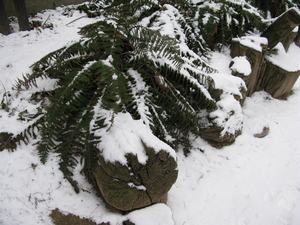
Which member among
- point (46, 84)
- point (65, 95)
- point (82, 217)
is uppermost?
point (65, 95)

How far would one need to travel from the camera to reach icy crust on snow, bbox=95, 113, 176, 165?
1463mm

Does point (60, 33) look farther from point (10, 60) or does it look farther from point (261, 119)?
point (261, 119)

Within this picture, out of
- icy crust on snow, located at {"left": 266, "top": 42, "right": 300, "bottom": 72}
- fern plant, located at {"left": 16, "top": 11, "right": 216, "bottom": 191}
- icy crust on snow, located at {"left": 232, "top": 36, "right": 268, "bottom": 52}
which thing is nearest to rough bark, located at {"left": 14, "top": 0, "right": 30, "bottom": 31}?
fern plant, located at {"left": 16, "top": 11, "right": 216, "bottom": 191}

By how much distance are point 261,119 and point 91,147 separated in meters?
2.45

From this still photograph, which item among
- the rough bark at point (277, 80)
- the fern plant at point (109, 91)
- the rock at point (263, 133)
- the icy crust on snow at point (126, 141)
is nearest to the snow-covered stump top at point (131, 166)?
the icy crust on snow at point (126, 141)

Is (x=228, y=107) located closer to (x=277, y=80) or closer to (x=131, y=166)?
(x=131, y=166)

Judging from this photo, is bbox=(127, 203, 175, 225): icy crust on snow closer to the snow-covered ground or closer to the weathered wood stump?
the snow-covered ground

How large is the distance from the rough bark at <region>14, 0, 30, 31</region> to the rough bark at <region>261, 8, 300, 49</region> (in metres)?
4.04

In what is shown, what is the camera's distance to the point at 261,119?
9.10ft

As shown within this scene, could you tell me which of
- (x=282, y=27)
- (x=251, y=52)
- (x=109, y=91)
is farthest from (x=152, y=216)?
(x=282, y=27)

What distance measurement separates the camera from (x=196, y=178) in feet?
6.77

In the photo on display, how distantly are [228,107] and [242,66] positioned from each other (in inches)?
35.1

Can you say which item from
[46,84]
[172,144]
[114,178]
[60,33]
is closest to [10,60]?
[46,84]

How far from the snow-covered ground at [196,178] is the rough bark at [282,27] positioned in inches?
40.4
